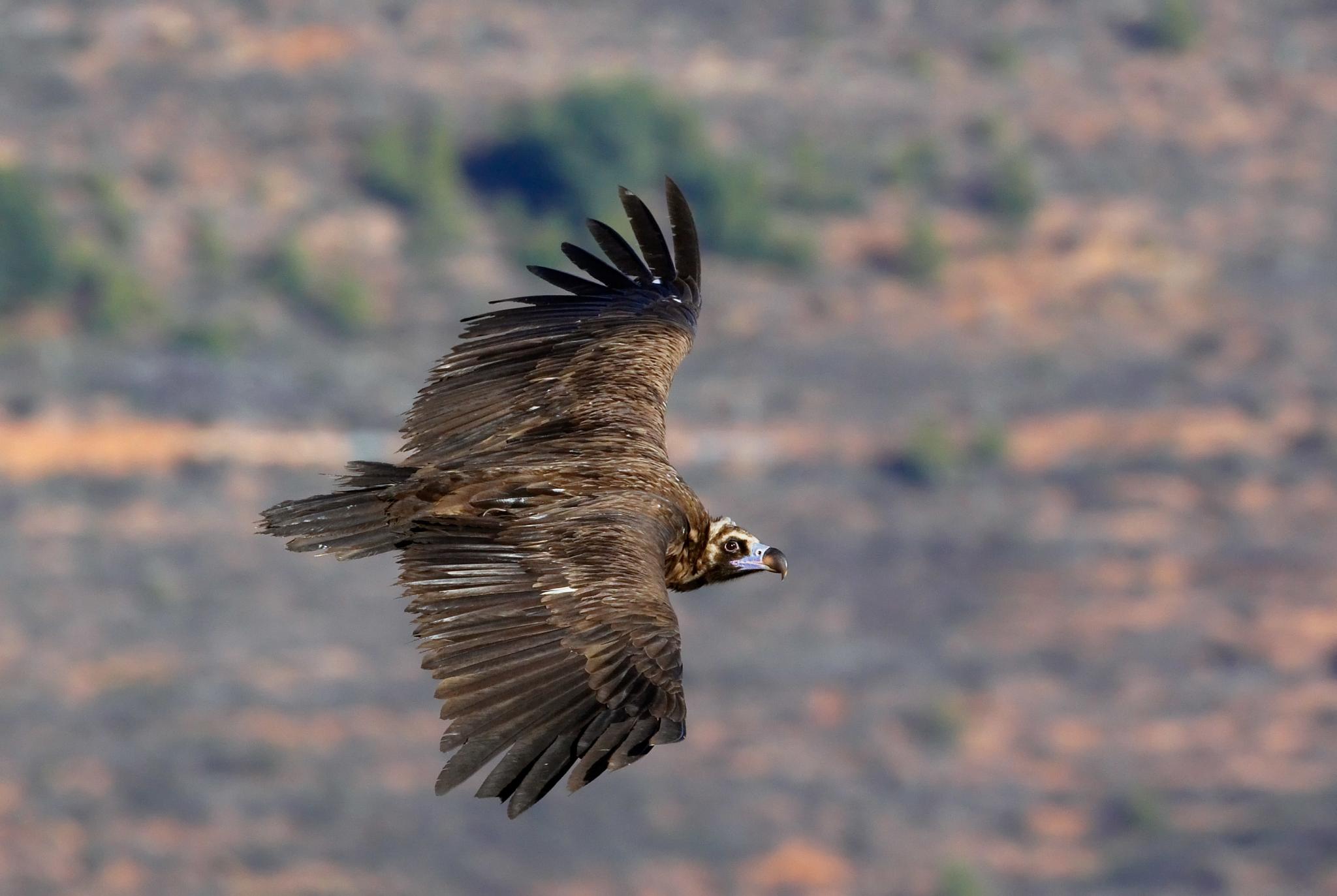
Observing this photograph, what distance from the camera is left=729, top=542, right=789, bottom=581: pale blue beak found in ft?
42.6

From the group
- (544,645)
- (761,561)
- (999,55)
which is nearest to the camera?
(544,645)

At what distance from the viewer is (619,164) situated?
7538 cm

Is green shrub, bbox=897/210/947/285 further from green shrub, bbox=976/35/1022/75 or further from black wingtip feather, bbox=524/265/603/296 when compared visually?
black wingtip feather, bbox=524/265/603/296

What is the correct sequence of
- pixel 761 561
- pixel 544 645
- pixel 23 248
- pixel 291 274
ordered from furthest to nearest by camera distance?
pixel 291 274 → pixel 23 248 → pixel 761 561 → pixel 544 645

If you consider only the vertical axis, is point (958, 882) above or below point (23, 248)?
below

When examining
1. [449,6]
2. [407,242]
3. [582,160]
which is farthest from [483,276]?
[449,6]

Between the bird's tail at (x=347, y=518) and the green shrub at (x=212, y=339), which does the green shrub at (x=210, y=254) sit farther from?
the bird's tail at (x=347, y=518)

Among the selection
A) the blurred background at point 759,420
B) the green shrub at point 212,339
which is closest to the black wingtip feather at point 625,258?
the blurred background at point 759,420

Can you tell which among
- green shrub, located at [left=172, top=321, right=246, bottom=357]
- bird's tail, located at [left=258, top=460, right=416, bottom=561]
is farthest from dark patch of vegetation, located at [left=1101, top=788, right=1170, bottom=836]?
bird's tail, located at [left=258, top=460, right=416, bottom=561]

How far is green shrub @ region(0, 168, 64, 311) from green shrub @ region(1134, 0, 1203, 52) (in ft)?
113

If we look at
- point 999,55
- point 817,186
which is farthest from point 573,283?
point 999,55

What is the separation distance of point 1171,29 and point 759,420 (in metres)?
Answer: 24.0

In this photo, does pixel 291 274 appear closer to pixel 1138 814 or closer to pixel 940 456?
pixel 940 456

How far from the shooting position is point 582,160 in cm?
7356
